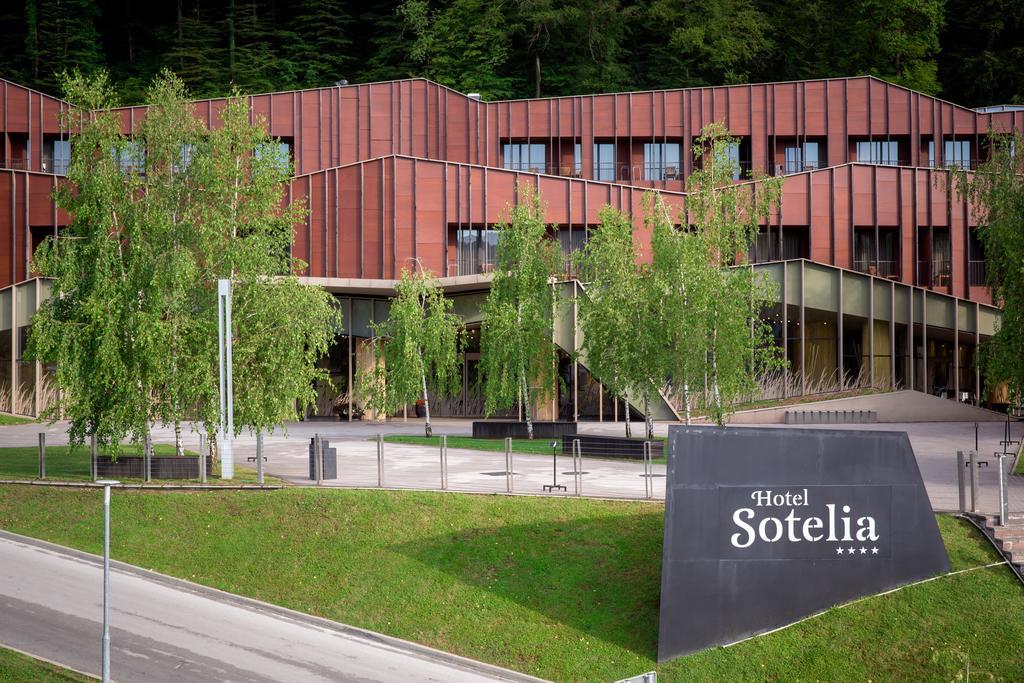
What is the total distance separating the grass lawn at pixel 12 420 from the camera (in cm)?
Result: 4184

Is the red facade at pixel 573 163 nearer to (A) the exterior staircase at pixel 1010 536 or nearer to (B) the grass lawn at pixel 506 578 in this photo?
(B) the grass lawn at pixel 506 578

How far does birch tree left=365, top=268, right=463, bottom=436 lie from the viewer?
3703cm

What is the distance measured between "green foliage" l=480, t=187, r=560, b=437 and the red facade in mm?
13990

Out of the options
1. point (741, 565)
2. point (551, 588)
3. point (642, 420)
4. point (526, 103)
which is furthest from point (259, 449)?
point (526, 103)

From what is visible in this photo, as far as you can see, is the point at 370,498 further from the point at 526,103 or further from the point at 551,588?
the point at 526,103

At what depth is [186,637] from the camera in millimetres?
16094

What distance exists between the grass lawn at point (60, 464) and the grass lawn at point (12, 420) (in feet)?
40.1

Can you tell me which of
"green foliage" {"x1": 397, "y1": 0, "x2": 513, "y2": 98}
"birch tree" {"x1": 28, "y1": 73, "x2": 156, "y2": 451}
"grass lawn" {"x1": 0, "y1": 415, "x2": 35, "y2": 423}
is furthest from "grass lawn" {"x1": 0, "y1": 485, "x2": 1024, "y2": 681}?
"green foliage" {"x1": 397, "y1": 0, "x2": 513, "y2": 98}

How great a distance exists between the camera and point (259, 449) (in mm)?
22531

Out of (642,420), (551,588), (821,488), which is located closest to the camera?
(821,488)

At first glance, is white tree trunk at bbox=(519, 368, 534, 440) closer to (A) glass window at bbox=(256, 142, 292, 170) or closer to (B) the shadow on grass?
(A) glass window at bbox=(256, 142, 292, 170)

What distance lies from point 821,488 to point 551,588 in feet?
14.8

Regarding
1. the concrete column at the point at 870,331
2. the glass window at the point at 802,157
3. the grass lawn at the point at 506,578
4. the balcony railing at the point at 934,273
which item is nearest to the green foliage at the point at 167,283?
the grass lawn at the point at 506,578

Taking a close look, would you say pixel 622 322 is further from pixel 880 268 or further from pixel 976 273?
pixel 976 273
